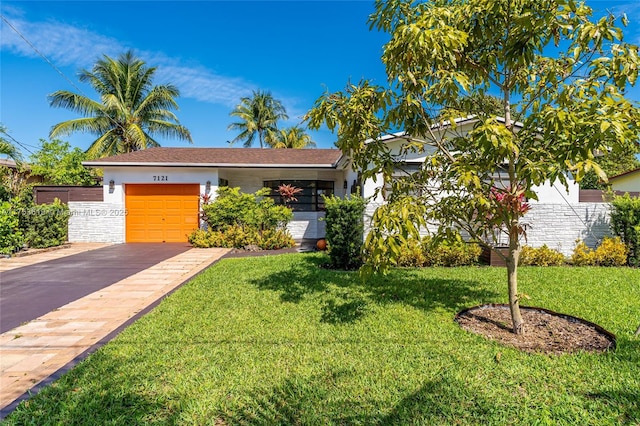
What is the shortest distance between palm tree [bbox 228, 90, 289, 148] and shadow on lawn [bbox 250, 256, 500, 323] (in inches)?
1087

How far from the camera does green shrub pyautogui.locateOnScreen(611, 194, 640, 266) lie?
27.5 feet

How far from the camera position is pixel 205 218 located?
12.3 metres

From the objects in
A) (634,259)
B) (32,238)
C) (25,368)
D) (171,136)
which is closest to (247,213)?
(32,238)

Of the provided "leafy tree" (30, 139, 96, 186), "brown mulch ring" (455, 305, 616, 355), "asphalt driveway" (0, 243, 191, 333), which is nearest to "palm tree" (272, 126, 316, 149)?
"leafy tree" (30, 139, 96, 186)

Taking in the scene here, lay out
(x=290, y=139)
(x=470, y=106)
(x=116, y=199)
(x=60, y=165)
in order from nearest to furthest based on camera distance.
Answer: (x=470, y=106)
(x=116, y=199)
(x=60, y=165)
(x=290, y=139)

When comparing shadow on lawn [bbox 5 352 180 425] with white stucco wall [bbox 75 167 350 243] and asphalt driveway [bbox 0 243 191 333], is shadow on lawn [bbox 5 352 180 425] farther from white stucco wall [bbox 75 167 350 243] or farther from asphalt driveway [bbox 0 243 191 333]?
white stucco wall [bbox 75 167 350 243]

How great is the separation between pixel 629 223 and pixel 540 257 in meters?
2.45

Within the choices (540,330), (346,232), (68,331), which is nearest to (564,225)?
(346,232)

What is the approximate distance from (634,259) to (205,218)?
43.1ft

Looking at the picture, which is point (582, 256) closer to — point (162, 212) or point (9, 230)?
point (162, 212)

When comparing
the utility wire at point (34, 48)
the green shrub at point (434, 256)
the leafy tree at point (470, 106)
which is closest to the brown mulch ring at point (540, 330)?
the leafy tree at point (470, 106)

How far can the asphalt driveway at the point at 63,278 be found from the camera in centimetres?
521

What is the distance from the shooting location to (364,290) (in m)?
6.09

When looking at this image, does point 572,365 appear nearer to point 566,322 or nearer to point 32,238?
point 566,322
